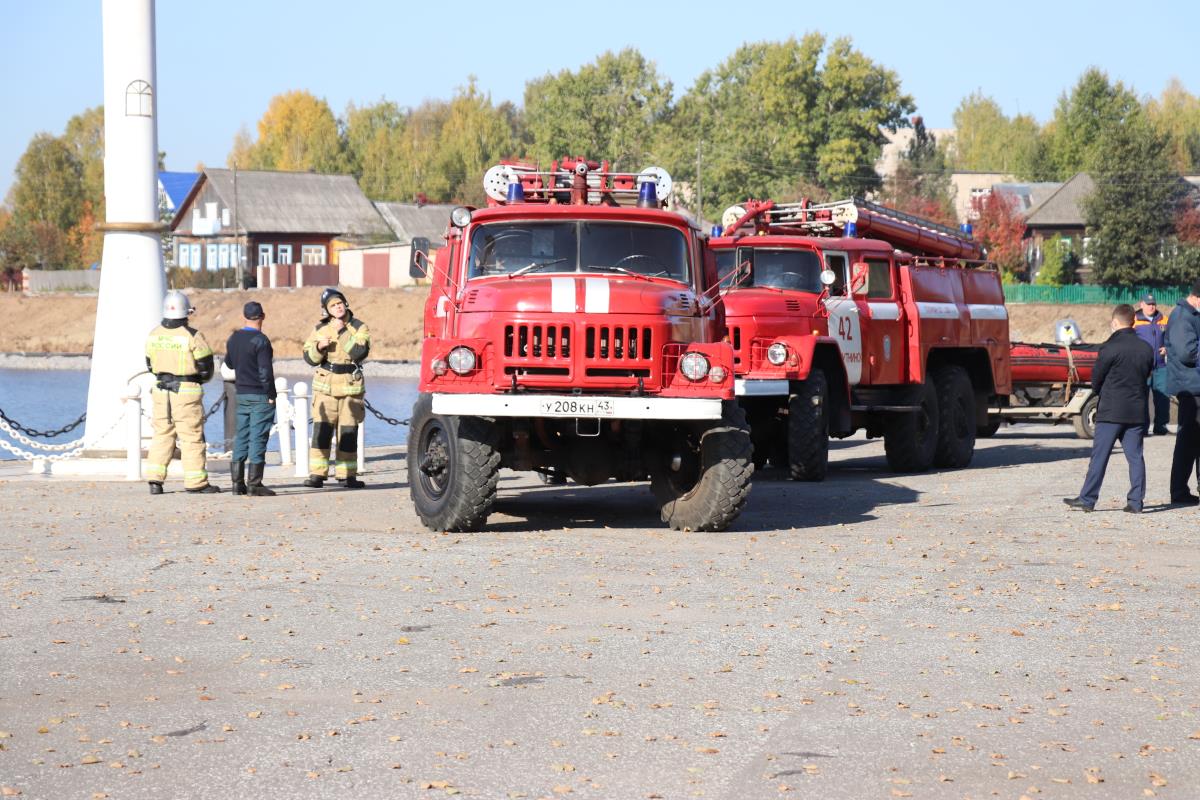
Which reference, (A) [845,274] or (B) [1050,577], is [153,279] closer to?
(A) [845,274]

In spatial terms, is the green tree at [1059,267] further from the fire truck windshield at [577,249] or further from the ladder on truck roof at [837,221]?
the fire truck windshield at [577,249]

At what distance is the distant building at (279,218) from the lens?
332 feet

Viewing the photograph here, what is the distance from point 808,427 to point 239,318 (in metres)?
68.9

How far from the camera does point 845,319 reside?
1883cm

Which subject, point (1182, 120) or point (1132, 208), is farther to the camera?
point (1182, 120)

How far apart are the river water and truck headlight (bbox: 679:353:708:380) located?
12.2 m

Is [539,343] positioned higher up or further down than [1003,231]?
further down

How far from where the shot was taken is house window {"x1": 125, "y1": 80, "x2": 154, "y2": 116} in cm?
2014

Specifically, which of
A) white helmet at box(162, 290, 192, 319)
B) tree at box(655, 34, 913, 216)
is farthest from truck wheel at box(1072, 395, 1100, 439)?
tree at box(655, 34, 913, 216)

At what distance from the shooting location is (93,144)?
5404 inches

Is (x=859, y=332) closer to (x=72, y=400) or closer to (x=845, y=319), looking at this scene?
(x=845, y=319)

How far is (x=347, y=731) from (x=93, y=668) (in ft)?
6.16

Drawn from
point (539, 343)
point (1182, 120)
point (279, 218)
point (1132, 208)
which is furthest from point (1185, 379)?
point (1182, 120)

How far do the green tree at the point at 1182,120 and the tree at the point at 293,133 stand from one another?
62.4 m
